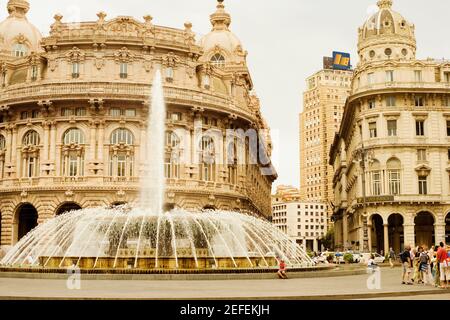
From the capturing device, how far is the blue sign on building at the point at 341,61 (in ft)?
542

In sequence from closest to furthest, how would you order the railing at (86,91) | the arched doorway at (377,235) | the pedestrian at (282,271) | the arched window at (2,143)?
1. the pedestrian at (282,271)
2. the railing at (86,91)
3. the arched window at (2,143)
4. the arched doorway at (377,235)

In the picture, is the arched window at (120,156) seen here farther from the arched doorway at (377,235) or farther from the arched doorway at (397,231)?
the arched doorway at (397,231)

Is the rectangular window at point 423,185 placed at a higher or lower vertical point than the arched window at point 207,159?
lower

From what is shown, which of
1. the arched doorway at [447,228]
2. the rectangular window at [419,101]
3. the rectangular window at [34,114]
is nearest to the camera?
the rectangular window at [34,114]

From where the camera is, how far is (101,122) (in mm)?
53562

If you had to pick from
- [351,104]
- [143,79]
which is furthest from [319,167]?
[143,79]

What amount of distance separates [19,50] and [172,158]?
85.4 ft

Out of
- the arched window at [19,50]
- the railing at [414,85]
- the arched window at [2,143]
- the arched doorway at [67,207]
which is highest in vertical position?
the arched window at [19,50]

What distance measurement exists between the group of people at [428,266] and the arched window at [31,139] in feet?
125

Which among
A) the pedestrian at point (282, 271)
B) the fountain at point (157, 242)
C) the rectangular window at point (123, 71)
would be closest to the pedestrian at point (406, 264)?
the pedestrian at point (282, 271)

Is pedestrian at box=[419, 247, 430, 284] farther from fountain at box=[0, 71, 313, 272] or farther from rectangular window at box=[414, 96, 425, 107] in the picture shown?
rectangular window at box=[414, 96, 425, 107]

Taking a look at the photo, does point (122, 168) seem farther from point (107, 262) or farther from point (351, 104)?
point (107, 262)

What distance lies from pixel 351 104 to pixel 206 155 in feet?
54.3

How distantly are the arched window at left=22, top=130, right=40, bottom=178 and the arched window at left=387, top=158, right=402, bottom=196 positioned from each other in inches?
1258
